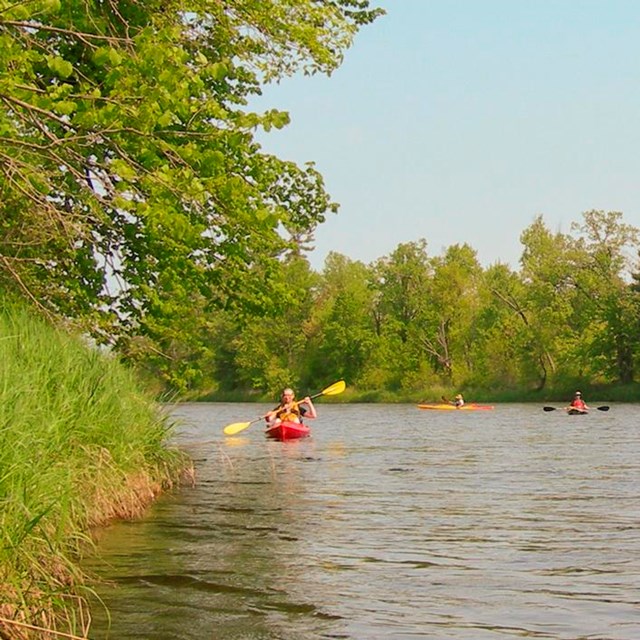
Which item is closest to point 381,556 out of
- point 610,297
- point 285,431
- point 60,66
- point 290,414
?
point 60,66

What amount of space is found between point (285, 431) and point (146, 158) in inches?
717

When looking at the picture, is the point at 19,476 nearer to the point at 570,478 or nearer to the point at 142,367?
the point at 142,367

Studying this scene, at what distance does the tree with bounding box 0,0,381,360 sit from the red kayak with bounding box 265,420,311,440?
7.58 meters

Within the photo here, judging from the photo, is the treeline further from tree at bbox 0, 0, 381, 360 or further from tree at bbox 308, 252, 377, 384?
tree at bbox 0, 0, 381, 360

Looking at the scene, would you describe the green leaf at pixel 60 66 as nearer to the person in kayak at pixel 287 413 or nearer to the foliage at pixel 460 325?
the person in kayak at pixel 287 413

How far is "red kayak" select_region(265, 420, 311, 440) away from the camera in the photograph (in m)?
27.2

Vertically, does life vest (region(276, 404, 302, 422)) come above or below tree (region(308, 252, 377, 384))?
below

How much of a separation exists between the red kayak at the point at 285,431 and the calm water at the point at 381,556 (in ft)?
24.5

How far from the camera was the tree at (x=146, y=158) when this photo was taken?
24.3ft

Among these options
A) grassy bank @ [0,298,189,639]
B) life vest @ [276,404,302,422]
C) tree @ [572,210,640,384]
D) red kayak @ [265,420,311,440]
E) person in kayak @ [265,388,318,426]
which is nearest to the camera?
grassy bank @ [0,298,189,639]

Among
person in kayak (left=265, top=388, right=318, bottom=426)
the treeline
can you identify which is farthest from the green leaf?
the treeline

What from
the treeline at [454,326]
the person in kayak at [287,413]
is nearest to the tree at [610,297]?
the treeline at [454,326]

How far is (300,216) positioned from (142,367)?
15.8ft

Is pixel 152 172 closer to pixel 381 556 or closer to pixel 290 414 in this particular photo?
pixel 381 556
